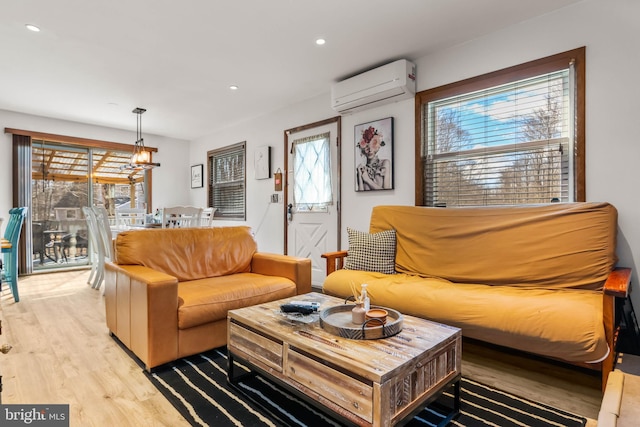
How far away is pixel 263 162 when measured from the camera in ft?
16.3

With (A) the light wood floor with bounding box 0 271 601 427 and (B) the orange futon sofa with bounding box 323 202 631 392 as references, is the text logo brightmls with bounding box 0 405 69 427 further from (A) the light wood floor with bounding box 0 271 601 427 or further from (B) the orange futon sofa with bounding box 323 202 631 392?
(B) the orange futon sofa with bounding box 323 202 631 392

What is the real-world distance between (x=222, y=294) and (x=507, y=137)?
2.46 m

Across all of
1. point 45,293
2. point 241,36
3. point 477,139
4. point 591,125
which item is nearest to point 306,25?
point 241,36

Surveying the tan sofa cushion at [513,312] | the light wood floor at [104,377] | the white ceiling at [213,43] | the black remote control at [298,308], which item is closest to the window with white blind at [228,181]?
the white ceiling at [213,43]

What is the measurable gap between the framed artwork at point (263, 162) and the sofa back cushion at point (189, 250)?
1.90m

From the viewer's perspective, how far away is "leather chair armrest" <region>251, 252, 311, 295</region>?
2746 millimetres

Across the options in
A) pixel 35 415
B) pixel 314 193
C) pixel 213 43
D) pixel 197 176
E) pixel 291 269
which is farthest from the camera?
pixel 197 176

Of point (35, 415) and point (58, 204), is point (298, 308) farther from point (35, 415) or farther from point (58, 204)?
point (58, 204)

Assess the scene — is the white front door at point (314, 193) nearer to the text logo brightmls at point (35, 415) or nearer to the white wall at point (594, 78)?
the white wall at point (594, 78)

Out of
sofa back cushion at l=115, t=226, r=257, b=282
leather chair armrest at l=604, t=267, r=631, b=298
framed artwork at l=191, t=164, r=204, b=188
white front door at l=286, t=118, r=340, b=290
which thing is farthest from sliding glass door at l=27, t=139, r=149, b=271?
leather chair armrest at l=604, t=267, r=631, b=298

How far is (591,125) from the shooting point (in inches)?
92.3

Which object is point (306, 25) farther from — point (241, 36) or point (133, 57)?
point (133, 57)

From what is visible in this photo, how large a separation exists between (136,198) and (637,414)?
6695 mm

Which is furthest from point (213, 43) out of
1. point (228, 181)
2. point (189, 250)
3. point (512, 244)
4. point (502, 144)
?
point (228, 181)
